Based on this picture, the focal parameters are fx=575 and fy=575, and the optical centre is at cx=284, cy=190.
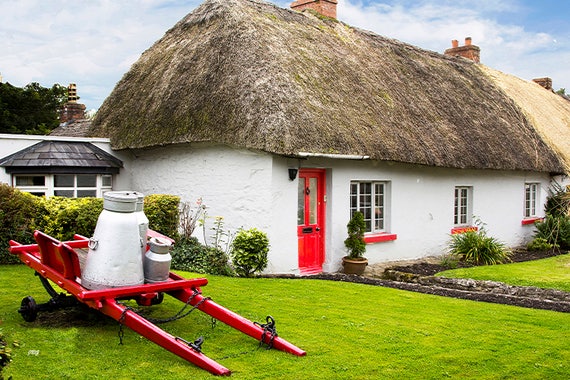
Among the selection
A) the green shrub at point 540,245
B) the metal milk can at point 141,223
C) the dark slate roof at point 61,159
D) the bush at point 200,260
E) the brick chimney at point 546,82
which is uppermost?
the brick chimney at point 546,82

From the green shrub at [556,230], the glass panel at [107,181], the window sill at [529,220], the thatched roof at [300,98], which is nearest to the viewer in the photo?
the thatched roof at [300,98]

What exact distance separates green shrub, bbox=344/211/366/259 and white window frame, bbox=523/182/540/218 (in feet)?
29.6

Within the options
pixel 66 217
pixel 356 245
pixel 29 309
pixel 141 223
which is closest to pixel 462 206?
pixel 356 245

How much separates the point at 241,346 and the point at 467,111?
12820 millimetres

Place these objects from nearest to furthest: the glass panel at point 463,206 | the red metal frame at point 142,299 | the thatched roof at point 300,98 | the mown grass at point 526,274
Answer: the red metal frame at point 142,299 < the mown grass at point 526,274 < the thatched roof at point 300,98 < the glass panel at point 463,206

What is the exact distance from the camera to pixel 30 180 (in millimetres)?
12734

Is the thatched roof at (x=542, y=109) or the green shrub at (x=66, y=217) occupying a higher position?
the thatched roof at (x=542, y=109)

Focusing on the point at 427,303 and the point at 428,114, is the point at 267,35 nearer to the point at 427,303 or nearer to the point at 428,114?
the point at 428,114

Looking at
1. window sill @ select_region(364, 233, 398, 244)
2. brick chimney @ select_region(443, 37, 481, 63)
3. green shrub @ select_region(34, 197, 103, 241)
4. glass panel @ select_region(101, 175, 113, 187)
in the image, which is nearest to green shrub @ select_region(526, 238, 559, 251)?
window sill @ select_region(364, 233, 398, 244)

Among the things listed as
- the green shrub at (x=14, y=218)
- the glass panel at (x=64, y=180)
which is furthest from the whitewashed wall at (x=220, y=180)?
the green shrub at (x=14, y=218)

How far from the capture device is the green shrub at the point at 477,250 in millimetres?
14242

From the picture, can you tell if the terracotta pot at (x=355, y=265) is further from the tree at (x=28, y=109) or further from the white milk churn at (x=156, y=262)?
the tree at (x=28, y=109)

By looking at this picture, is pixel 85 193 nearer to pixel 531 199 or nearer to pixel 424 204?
pixel 424 204

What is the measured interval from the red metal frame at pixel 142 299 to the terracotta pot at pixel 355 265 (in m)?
6.24
